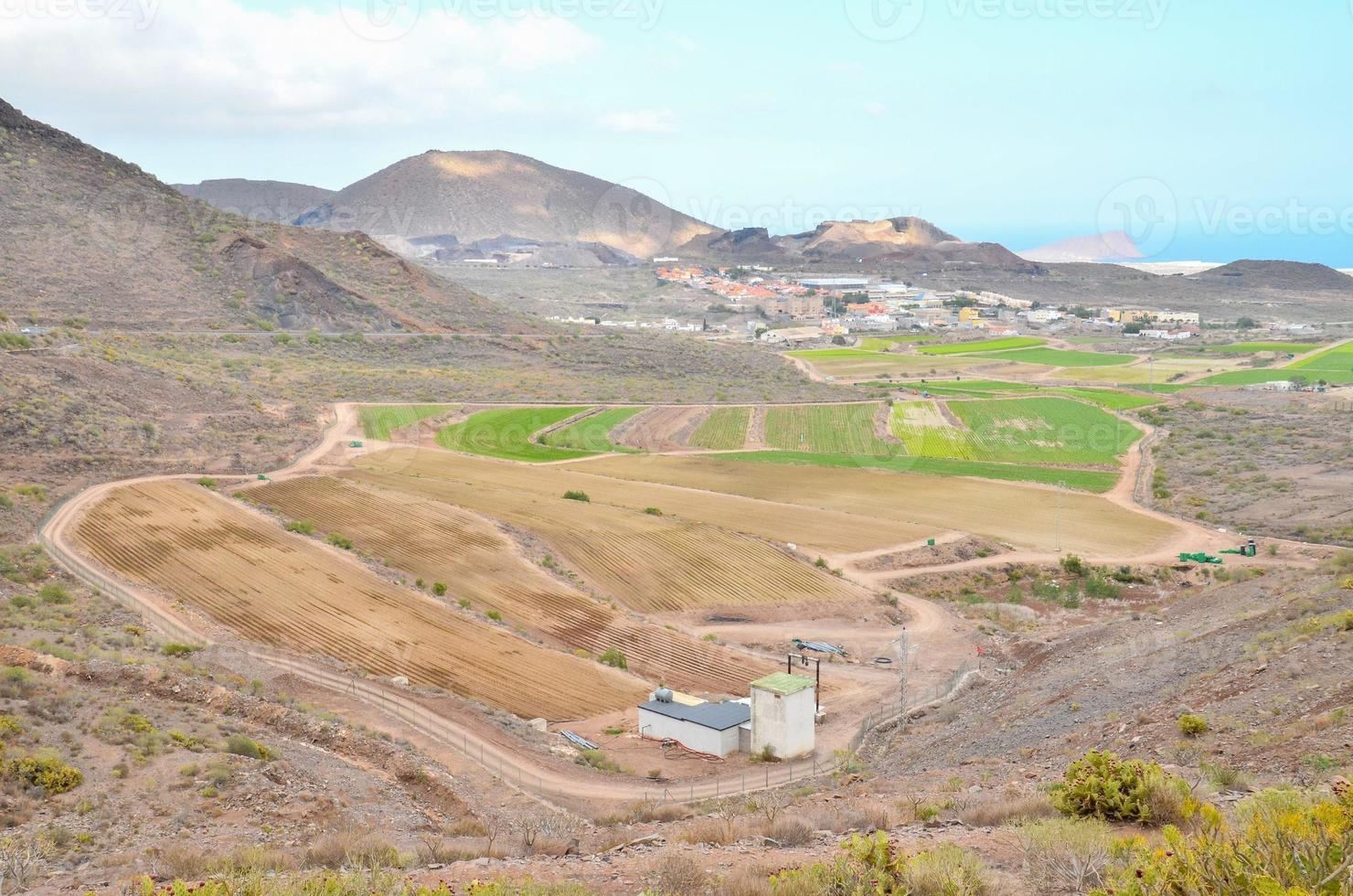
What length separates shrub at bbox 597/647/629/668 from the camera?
109ft

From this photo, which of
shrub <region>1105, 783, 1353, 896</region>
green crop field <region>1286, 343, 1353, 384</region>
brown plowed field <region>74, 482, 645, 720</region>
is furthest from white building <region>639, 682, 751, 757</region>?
green crop field <region>1286, 343, 1353, 384</region>

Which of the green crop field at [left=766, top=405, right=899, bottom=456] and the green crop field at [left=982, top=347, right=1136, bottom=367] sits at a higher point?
the green crop field at [left=982, top=347, right=1136, bottom=367]

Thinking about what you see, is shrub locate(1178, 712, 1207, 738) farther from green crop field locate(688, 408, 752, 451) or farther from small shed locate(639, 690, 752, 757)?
green crop field locate(688, 408, 752, 451)

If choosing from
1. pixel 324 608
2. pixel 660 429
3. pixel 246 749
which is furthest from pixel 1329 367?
pixel 246 749

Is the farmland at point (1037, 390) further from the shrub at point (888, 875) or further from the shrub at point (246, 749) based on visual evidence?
the shrub at point (888, 875)

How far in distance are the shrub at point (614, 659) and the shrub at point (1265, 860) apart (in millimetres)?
24899

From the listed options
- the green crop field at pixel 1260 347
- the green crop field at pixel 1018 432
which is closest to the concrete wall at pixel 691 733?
the green crop field at pixel 1018 432

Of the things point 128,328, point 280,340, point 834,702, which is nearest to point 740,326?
point 280,340

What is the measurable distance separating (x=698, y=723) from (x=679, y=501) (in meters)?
29.7

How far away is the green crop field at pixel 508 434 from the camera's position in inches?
2724

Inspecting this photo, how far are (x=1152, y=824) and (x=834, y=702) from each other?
19481 mm

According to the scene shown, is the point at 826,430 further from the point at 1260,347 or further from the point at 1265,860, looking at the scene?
the point at 1260,347

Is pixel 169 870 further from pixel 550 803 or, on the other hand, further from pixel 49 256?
pixel 49 256

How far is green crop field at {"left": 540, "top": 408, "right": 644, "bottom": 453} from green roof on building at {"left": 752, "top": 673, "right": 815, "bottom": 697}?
148 feet
